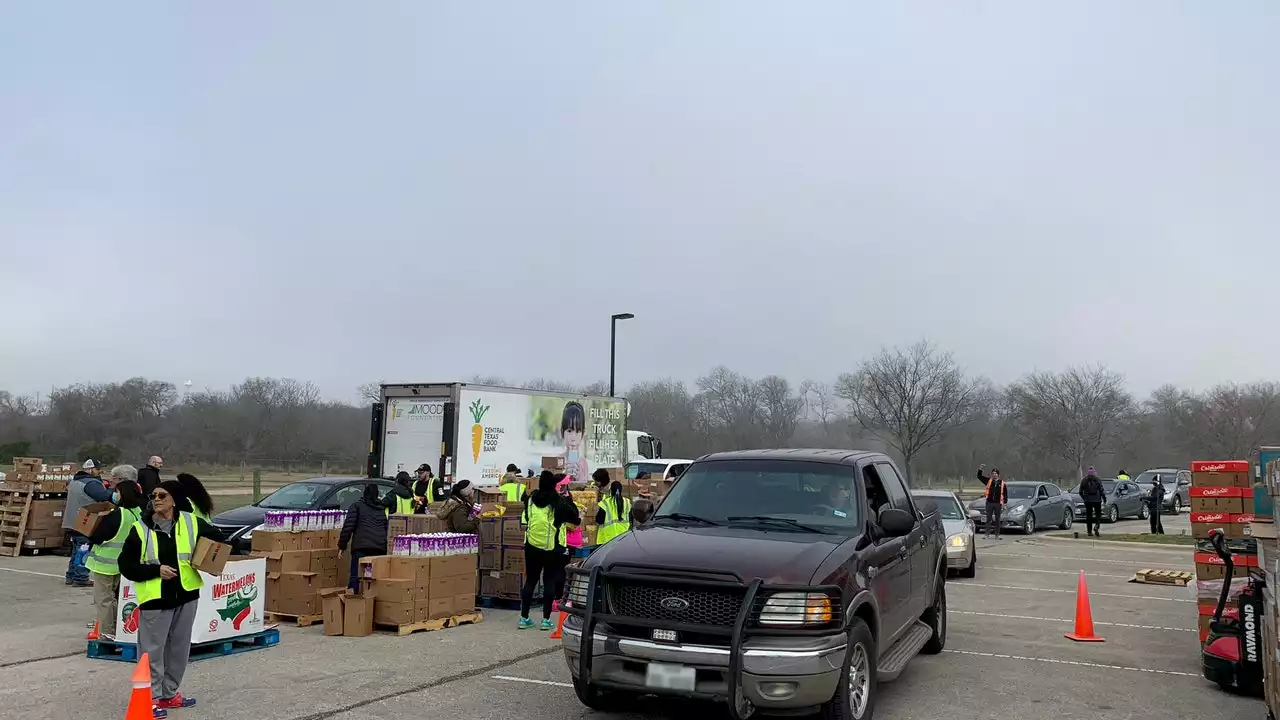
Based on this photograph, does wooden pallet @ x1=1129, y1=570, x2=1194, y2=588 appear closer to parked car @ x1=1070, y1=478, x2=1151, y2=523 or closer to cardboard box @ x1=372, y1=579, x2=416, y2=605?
cardboard box @ x1=372, y1=579, x2=416, y2=605

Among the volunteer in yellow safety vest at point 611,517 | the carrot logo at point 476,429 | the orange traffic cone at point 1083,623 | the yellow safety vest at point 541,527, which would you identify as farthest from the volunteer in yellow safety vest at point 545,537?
the carrot logo at point 476,429

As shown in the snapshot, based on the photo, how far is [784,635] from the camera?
546 centimetres

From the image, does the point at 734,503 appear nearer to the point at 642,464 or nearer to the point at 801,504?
the point at 801,504

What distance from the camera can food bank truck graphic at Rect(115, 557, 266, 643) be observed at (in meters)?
8.33

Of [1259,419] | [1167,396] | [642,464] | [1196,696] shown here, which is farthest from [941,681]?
[1167,396]

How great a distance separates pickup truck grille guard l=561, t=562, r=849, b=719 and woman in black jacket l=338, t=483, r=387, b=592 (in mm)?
5197

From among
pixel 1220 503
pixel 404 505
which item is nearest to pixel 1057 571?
pixel 1220 503

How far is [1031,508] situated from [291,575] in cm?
2019

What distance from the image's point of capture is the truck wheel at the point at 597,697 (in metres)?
5.79

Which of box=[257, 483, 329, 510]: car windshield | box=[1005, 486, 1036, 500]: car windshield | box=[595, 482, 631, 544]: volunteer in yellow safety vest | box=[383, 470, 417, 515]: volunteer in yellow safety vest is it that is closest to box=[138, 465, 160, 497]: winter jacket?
box=[257, 483, 329, 510]: car windshield

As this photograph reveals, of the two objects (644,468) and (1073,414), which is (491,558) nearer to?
(644,468)

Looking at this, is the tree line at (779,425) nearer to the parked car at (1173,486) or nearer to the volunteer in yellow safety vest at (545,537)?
the parked car at (1173,486)

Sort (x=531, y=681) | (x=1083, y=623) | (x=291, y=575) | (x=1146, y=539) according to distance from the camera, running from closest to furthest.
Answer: (x=531, y=681), (x=1083, y=623), (x=291, y=575), (x=1146, y=539)

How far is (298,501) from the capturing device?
1352 cm
